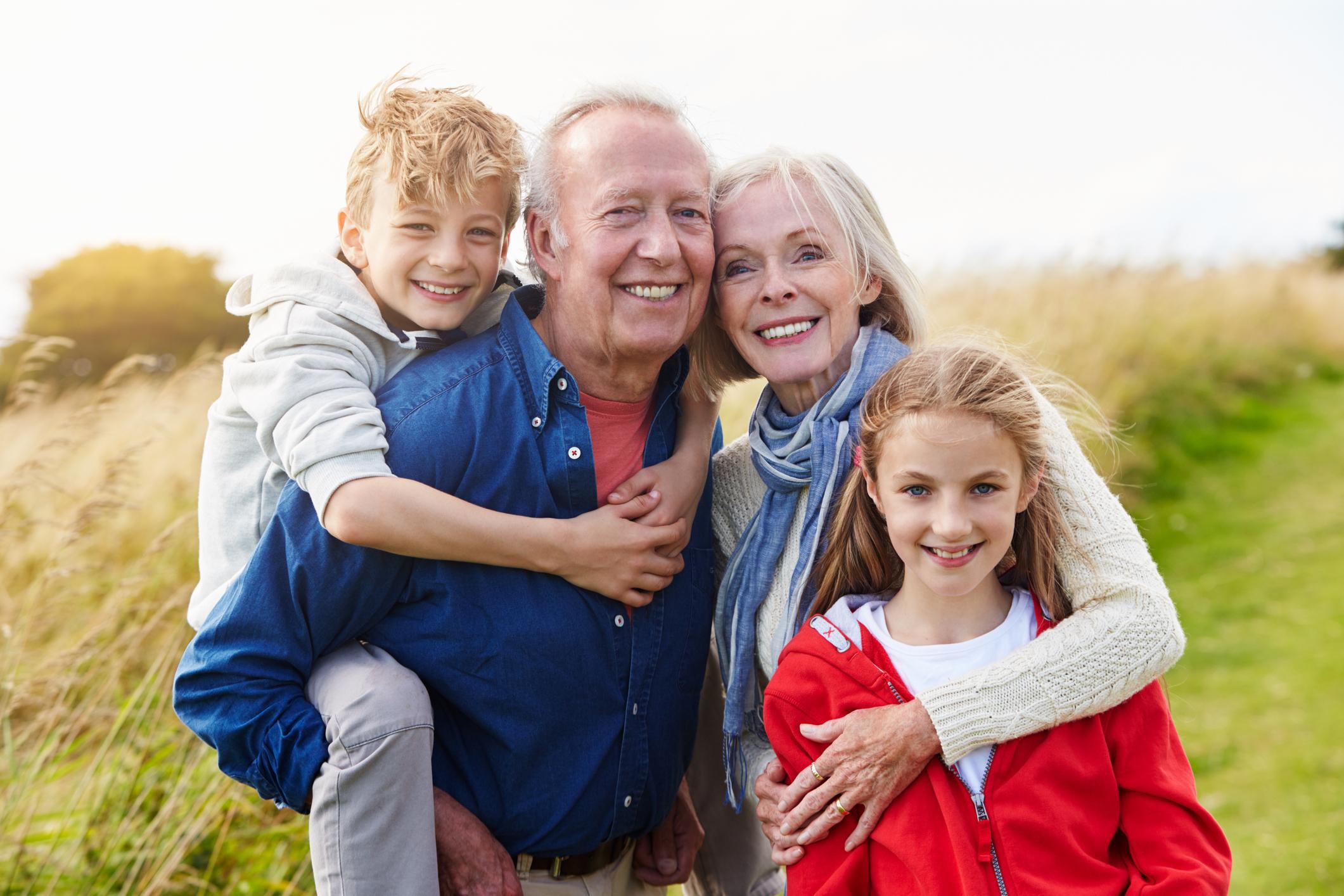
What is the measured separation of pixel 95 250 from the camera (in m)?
15.4

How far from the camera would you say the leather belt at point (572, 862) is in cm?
253

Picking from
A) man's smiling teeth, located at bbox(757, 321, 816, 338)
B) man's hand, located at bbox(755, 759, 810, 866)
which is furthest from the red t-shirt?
man's hand, located at bbox(755, 759, 810, 866)

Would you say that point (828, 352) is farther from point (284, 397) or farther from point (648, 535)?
point (284, 397)

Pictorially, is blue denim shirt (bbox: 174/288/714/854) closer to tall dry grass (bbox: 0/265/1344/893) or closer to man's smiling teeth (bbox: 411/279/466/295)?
man's smiling teeth (bbox: 411/279/466/295)

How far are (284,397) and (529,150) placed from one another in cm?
Answer: 94

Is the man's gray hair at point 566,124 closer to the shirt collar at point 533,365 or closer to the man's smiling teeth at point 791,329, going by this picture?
the shirt collar at point 533,365

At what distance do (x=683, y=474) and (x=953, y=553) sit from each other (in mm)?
714

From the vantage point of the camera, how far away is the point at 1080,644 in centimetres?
223

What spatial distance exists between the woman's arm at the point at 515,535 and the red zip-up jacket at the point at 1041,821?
0.47 metres

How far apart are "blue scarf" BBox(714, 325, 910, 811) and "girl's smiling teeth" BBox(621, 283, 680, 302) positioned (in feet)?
1.33

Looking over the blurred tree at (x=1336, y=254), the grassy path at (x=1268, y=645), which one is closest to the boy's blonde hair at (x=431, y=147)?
the grassy path at (x=1268, y=645)

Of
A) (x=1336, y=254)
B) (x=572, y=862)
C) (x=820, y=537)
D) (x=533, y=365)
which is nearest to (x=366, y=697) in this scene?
(x=572, y=862)

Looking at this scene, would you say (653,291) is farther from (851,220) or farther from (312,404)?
(312,404)

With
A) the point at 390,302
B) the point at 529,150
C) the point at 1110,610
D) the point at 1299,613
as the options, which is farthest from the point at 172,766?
the point at 1299,613
